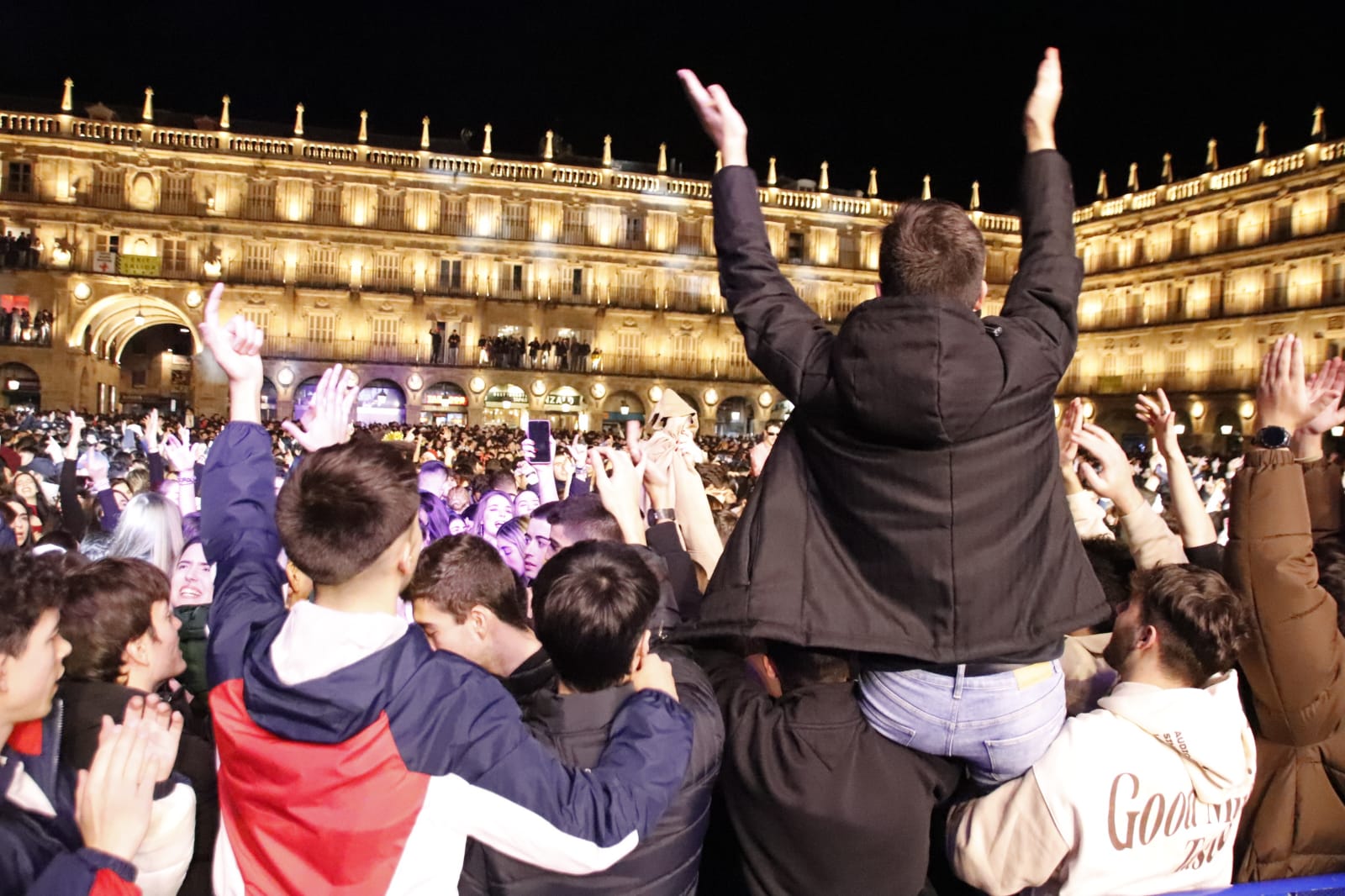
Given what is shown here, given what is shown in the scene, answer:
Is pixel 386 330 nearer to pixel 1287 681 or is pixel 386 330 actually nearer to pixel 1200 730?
pixel 1287 681

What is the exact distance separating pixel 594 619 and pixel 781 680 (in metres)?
0.56

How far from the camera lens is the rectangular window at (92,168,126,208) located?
3684cm

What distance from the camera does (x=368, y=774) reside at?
6.79 feet

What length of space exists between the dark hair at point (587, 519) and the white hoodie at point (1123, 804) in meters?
2.02

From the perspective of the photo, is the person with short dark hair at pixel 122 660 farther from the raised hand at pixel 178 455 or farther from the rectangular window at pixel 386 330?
the rectangular window at pixel 386 330

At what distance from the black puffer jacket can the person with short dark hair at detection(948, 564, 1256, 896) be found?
0.36 m

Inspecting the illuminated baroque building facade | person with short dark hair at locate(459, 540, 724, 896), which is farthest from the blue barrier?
the illuminated baroque building facade

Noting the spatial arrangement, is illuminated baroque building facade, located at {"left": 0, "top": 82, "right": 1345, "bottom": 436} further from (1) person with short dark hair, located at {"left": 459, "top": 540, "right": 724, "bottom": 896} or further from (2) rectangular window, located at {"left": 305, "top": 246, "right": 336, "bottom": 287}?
(1) person with short dark hair, located at {"left": 459, "top": 540, "right": 724, "bottom": 896}

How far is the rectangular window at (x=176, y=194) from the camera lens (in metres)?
37.6

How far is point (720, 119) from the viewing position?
2.39 meters

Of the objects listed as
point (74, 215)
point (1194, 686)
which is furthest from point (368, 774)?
point (74, 215)

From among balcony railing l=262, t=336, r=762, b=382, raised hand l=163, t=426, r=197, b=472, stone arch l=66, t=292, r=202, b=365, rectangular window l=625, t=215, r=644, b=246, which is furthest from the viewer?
rectangular window l=625, t=215, r=644, b=246

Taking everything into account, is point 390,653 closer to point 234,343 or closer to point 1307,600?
point 234,343

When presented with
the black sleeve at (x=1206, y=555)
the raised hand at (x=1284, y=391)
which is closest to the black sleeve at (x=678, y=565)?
the black sleeve at (x=1206, y=555)
